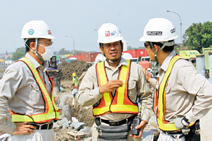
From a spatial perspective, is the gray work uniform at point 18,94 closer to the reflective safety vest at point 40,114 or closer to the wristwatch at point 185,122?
the reflective safety vest at point 40,114

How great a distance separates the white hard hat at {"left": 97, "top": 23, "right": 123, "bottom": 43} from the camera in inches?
135

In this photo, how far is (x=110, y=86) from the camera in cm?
301

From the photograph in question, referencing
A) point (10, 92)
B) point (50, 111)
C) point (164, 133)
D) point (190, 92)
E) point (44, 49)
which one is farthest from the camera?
point (44, 49)

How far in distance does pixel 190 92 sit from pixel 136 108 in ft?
3.40

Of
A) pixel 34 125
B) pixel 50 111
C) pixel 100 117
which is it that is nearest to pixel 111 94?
pixel 100 117

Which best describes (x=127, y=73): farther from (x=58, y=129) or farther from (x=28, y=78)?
(x=58, y=129)

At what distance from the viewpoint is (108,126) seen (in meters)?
3.19

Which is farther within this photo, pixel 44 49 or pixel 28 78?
pixel 44 49

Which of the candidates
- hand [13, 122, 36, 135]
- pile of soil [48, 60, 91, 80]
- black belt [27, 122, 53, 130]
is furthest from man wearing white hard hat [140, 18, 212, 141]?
pile of soil [48, 60, 91, 80]

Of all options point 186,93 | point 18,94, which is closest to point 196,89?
point 186,93

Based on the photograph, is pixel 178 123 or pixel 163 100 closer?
pixel 178 123

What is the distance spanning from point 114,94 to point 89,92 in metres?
0.37

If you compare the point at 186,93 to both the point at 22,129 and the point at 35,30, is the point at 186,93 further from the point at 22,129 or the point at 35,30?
the point at 35,30

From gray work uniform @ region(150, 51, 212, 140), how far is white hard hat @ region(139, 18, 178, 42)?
0.86ft
